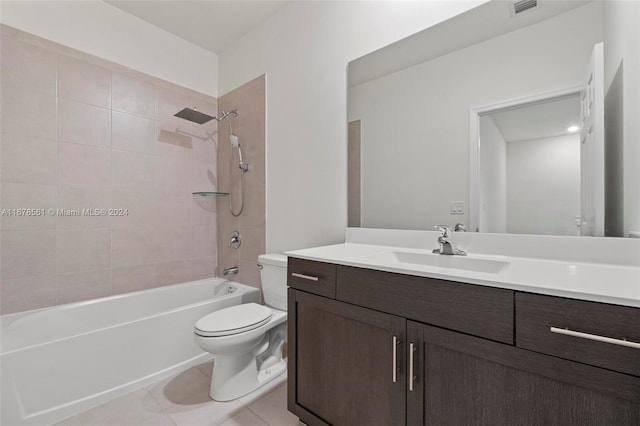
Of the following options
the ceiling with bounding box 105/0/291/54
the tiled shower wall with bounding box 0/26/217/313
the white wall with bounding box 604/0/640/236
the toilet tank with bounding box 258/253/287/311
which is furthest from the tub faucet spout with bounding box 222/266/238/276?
the white wall with bounding box 604/0/640/236

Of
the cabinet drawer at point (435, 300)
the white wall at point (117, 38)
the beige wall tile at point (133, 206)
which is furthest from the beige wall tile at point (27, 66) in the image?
the cabinet drawer at point (435, 300)

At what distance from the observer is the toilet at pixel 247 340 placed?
4.83ft

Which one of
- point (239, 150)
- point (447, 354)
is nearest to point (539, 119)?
point (447, 354)

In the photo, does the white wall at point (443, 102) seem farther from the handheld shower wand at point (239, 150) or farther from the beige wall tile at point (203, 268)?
the beige wall tile at point (203, 268)

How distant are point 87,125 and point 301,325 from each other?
6.68ft

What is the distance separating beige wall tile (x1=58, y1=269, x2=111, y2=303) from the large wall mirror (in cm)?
192

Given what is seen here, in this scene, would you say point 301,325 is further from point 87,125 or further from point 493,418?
point 87,125

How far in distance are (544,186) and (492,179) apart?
0.19 m

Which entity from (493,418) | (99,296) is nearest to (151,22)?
(99,296)

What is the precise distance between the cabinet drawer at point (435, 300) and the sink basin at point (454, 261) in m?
0.32

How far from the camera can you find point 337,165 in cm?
176

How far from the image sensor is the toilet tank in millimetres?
1853

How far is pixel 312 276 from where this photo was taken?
121 cm

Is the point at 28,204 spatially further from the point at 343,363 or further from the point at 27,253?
the point at 343,363
